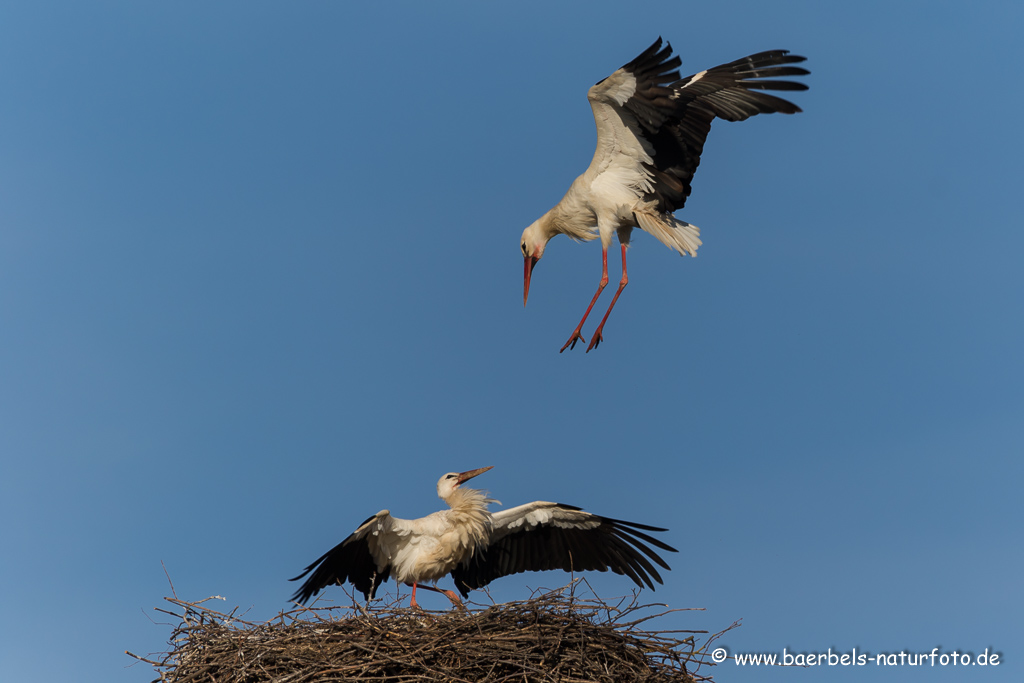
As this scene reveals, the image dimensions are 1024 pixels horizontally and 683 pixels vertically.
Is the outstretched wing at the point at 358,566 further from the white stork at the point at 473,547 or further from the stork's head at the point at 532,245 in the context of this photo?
the stork's head at the point at 532,245

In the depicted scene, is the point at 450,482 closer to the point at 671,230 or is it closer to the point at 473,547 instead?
the point at 473,547

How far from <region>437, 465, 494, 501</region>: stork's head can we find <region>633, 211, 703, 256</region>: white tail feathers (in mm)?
2500

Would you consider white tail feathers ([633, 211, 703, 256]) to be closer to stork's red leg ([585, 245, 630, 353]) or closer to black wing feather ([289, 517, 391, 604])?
stork's red leg ([585, 245, 630, 353])

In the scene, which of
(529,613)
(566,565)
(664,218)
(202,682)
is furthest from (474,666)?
(664,218)

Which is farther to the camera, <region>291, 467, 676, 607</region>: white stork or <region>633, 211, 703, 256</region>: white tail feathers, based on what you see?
<region>633, 211, 703, 256</region>: white tail feathers

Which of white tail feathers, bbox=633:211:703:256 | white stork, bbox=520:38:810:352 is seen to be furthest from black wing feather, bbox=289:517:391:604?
white tail feathers, bbox=633:211:703:256

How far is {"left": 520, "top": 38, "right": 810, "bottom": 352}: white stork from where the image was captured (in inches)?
307

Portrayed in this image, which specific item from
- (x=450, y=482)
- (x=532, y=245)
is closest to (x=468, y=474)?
(x=450, y=482)

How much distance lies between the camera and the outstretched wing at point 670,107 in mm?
7766

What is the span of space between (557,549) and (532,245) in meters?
2.98

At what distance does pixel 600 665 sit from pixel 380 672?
4.56 ft

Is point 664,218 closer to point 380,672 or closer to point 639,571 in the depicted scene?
point 639,571

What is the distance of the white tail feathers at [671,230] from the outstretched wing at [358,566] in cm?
324

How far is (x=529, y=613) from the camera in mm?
6496
